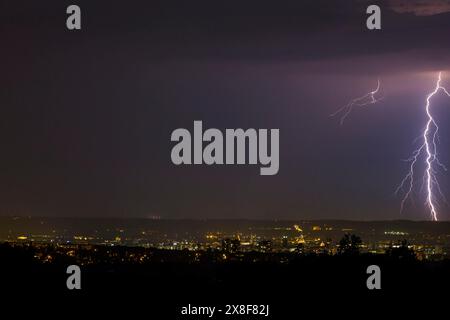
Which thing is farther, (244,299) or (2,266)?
(2,266)

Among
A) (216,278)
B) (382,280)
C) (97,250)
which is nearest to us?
(382,280)

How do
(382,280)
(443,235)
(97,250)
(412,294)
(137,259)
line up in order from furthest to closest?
1. (443,235)
2. (97,250)
3. (137,259)
4. (382,280)
5. (412,294)

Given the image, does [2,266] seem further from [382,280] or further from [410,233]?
[410,233]

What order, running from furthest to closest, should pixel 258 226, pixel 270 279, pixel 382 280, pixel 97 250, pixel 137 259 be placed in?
pixel 258 226 < pixel 97 250 < pixel 137 259 < pixel 270 279 < pixel 382 280

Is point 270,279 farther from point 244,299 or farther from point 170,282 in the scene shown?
point 244,299

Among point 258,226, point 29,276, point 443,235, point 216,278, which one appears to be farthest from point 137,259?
point 258,226
